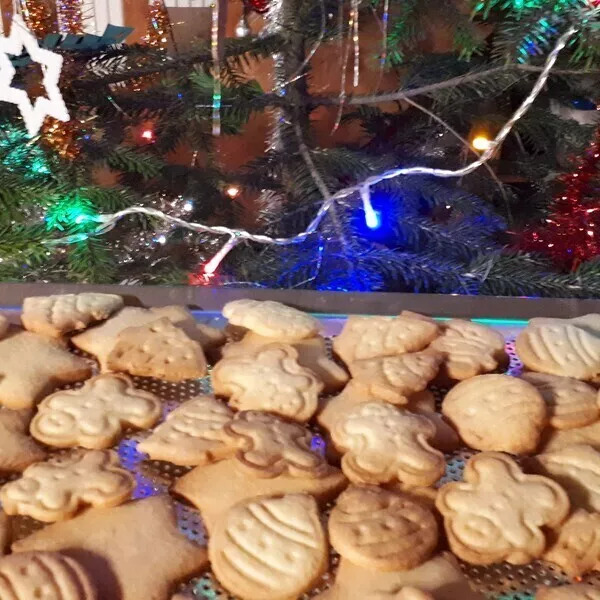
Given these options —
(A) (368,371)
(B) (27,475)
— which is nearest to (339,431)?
(A) (368,371)

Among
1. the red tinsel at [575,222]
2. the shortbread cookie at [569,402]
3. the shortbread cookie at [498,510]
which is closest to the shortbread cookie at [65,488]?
the shortbread cookie at [498,510]

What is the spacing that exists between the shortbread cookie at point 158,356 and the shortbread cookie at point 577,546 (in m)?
0.30

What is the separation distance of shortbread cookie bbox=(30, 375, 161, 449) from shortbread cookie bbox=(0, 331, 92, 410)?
0.07 feet

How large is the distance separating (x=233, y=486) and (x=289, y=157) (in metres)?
0.54

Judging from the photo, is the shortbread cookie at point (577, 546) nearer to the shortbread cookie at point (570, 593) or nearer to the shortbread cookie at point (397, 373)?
the shortbread cookie at point (570, 593)

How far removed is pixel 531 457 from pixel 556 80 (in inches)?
26.0

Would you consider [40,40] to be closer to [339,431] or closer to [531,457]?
[339,431]

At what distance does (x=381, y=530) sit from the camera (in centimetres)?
40

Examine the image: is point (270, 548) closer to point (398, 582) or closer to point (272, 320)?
point (398, 582)

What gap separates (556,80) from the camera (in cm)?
94

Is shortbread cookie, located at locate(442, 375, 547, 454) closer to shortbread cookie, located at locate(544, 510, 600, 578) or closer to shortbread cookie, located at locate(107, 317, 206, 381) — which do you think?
shortbread cookie, located at locate(544, 510, 600, 578)

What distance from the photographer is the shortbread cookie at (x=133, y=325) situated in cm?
57

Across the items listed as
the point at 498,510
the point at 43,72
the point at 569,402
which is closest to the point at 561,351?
the point at 569,402

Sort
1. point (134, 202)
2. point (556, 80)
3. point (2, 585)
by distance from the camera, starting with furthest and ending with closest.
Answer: point (556, 80) → point (134, 202) → point (2, 585)
